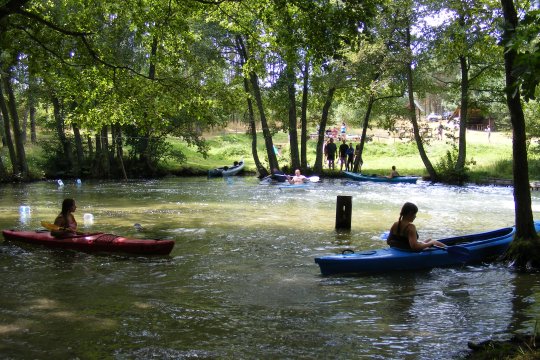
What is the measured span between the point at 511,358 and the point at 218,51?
25721 mm

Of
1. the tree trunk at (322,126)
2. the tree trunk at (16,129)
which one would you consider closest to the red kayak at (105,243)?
the tree trunk at (16,129)

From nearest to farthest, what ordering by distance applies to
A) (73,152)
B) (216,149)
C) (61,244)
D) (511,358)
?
(511,358), (61,244), (73,152), (216,149)

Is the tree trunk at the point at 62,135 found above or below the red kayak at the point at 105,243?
above

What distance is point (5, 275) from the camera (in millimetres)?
7656

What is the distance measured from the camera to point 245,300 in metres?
6.56

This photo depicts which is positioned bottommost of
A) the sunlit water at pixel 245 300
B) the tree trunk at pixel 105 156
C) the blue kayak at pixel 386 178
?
the sunlit water at pixel 245 300

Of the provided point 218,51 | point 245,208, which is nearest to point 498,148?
point 218,51

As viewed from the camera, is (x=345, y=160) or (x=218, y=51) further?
(x=345, y=160)

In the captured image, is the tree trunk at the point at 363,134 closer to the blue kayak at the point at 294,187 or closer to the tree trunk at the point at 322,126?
the tree trunk at the point at 322,126

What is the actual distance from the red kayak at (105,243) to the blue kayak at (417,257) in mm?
2845

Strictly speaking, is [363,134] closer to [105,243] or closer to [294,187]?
[294,187]

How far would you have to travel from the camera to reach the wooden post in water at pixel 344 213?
1194cm

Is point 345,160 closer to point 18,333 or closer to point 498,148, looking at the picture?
point 498,148

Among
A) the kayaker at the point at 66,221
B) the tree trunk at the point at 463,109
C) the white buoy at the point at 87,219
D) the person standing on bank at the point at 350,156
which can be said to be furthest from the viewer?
the person standing on bank at the point at 350,156
